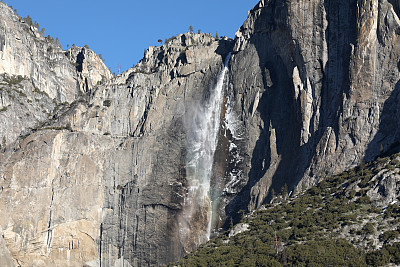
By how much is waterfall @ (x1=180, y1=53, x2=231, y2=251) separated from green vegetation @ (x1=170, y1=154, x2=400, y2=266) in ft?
57.0

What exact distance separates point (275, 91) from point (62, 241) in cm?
3258

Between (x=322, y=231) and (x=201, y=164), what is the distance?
3370 cm

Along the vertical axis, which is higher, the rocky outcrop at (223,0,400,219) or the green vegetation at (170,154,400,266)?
the rocky outcrop at (223,0,400,219)

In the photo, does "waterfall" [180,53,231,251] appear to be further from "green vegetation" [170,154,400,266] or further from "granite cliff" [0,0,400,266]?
"green vegetation" [170,154,400,266]

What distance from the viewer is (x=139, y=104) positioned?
4262 inches

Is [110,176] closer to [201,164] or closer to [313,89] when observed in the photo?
[201,164]

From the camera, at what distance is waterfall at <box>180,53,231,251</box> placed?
315 ft

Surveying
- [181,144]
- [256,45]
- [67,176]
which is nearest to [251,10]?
[256,45]

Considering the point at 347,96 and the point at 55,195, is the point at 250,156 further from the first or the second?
the point at 55,195

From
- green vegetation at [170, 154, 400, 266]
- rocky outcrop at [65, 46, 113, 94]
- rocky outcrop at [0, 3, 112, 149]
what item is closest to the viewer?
green vegetation at [170, 154, 400, 266]

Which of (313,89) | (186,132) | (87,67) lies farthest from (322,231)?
(87,67)

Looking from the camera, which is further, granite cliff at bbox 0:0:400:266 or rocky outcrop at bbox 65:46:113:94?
rocky outcrop at bbox 65:46:113:94

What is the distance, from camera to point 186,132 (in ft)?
336

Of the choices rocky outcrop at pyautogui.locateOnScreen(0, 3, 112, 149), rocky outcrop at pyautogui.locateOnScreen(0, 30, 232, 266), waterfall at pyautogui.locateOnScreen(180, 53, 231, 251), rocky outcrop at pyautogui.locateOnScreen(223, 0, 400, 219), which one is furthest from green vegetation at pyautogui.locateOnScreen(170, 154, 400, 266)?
rocky outcrop at pyautogui.locateOnScreen(0, 3, 112, 149)
